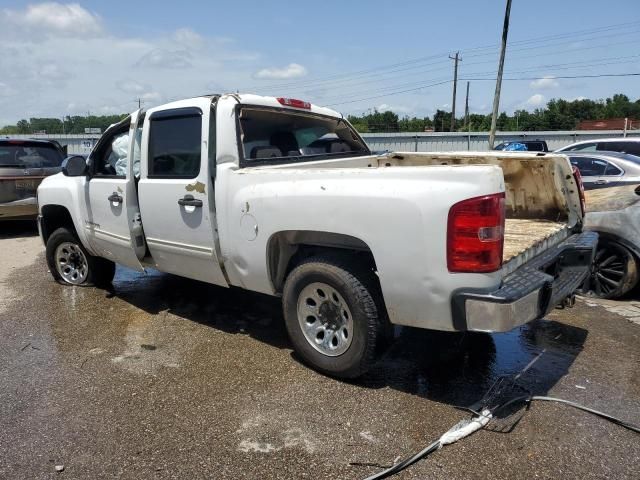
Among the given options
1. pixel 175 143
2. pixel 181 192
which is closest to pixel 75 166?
pixel 175 143

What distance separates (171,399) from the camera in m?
3.44

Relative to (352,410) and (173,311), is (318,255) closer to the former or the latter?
(352,410)

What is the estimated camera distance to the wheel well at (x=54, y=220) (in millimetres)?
5879

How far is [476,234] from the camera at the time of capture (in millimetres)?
2811

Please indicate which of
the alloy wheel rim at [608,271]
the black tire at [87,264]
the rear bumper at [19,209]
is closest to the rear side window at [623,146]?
the alloy wheel rim at [608,271]

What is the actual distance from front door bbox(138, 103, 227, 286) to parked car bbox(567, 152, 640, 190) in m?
6.33

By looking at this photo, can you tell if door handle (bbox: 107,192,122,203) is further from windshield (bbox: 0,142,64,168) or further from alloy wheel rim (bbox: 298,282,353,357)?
windshield (bbox: 0,142,64,168)

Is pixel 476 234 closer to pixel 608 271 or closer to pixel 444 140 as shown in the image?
pixel 608 271

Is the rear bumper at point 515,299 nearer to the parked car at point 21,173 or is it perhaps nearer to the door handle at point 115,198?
the door handle at point 115,198

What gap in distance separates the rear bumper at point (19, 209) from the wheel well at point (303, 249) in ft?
23.6

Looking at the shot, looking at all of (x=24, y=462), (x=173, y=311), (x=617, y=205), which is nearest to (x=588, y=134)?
(x=617, y=205)

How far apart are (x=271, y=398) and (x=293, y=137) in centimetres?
237

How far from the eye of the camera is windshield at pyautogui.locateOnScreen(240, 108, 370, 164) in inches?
166

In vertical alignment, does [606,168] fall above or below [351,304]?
above
